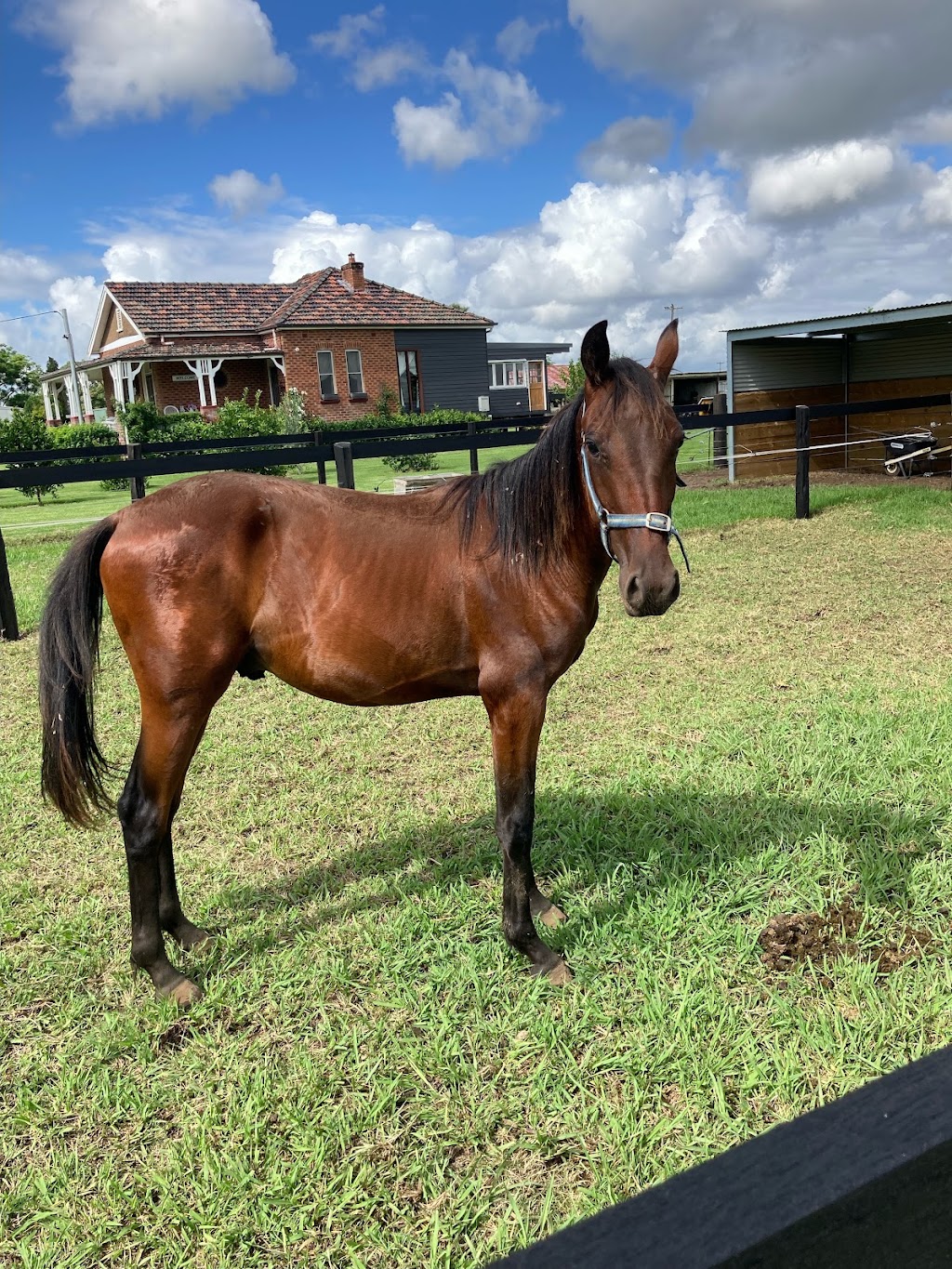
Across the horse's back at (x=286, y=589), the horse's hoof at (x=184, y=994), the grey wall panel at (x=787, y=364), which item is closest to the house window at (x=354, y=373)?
the grey wall panel at (x=787, y=364)

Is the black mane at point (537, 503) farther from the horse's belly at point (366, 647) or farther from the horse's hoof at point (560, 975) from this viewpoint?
the horse's hoof at point (560, 975)

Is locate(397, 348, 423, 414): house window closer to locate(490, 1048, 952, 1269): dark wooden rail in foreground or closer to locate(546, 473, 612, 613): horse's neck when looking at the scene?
locate(546, 473, 612, 613): horse's neck

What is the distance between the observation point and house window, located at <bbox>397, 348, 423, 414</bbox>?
31359 millimetres

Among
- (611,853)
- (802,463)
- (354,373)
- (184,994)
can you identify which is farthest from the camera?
(354,373)

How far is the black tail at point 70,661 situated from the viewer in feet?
8.81

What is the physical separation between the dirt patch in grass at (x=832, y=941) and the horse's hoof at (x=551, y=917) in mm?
675

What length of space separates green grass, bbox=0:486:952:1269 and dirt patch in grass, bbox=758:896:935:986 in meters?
0.04

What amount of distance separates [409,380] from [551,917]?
102ft

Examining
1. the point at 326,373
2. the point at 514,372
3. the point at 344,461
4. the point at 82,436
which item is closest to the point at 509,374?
the point at 514,372

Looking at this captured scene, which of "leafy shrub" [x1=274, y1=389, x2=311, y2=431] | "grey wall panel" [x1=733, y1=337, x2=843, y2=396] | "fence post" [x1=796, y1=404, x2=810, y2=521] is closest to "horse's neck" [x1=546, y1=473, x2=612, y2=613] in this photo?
"fence post" [x1=796, y1=404, x2=810, y2=521]

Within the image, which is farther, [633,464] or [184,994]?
[184,994]

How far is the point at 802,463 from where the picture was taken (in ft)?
35.9

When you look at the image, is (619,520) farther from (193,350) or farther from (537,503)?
(193,350)

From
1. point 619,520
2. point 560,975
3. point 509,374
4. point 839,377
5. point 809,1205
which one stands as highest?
point 509,374
